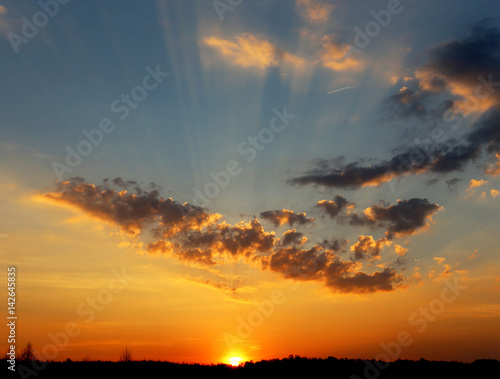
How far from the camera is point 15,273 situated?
132 ft

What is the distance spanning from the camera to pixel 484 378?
39.2 metres

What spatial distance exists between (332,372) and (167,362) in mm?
16281

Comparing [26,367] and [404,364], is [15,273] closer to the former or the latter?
[26,367]

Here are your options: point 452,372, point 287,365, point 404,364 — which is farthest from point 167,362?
point 452,372

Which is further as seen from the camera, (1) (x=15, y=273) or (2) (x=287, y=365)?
(2) (x=287, y=365)

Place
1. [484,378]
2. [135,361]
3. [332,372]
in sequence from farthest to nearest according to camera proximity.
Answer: [135,361] → [332,372] → [484,378]

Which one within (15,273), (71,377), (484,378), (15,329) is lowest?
(484,378)

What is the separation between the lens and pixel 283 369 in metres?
43.8

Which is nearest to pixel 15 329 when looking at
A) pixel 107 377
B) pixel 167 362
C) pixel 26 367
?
pixel 26 367

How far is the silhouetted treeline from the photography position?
1594 inches

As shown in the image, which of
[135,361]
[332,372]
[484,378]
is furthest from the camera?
[135,361]

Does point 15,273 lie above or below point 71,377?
above

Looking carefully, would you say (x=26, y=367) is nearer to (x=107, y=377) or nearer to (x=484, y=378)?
(x=107, y=377)

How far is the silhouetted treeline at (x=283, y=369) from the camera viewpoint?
40500mm
